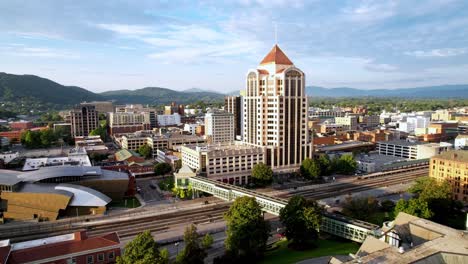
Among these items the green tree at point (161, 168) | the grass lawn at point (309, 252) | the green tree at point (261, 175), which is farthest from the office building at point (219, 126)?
the grass lawn at point (309, 252)

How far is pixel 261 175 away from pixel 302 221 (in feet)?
118

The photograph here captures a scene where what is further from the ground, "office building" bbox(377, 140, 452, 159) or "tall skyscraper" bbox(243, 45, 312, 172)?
"tall skyscraper" bbox(243, 45, 312, 172)

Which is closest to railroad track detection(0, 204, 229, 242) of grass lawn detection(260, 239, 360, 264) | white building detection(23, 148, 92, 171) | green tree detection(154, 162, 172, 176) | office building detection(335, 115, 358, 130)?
grass lawn detection(260, 239, 360, 264)

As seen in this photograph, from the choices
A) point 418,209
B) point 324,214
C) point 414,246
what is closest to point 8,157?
point 324,214

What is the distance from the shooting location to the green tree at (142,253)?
1340 inches

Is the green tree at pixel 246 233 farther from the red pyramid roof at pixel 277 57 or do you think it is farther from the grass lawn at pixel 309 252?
the red pyramid roof at pixel 277 57

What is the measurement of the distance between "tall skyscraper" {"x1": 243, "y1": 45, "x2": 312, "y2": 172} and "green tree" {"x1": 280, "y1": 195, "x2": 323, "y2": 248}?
4371 centimetres

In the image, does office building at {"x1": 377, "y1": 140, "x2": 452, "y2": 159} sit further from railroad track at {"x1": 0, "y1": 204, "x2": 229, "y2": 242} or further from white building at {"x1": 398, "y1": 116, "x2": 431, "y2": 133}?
railroad track at {"x1": 0, "y1": 204, "x2": 229, "y2": 242}

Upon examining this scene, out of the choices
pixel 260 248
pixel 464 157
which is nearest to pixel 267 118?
pixel 464 157

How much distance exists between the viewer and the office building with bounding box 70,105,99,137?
16825 cm

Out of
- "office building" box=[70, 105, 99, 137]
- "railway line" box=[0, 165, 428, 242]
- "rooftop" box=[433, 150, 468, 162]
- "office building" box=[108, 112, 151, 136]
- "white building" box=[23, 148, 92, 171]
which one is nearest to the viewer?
"railway line" box=[0, 165, 428, 242]

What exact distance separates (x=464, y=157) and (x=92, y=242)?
73.4 m

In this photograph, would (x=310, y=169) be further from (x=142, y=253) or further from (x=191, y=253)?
(x=142, y=253)

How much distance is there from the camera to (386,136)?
14012 centimetres
